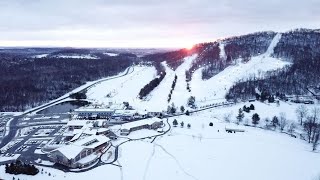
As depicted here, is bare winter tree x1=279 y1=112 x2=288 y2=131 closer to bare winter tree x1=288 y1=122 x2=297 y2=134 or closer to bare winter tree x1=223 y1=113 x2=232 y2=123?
bare winter tree x1=288 y1=122 x2=297 y2=134

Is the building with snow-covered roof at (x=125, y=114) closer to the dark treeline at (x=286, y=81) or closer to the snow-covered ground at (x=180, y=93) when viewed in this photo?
the snow-covered ground at (x=180, y=93)

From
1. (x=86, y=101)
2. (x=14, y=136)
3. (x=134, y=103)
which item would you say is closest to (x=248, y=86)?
(x=134, y=103)

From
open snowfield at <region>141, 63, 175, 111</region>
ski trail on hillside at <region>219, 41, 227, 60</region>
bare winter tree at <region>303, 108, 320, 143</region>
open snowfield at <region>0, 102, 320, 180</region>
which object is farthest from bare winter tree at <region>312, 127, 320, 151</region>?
ski trail on hillside at <region>219, 41, 227, 60</region>

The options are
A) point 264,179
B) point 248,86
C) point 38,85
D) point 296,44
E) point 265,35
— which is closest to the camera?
point 264,179

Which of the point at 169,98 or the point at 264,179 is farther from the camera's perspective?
the point at 169,98

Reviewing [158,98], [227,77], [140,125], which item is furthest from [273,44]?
[140,125]

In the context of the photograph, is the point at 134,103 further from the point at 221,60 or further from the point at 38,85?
the point at 221,60
